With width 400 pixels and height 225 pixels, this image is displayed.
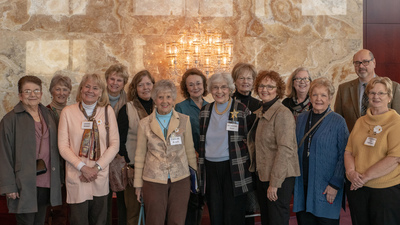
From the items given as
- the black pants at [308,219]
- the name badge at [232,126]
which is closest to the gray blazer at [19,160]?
the name badge at [232,126]

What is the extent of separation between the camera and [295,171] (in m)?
2.97

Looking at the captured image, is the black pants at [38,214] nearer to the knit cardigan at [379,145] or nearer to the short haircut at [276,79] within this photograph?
the short haircut at [276,79]

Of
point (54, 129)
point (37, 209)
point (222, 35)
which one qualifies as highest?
point (222, 35)

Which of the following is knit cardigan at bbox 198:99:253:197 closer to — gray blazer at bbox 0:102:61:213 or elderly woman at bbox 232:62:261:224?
elderly woman at bbox 232:62:261:224

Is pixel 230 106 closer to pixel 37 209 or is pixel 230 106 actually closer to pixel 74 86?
pixel 37 209

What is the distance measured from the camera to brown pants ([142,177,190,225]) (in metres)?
3.09

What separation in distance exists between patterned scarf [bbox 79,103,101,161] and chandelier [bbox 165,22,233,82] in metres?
3.83

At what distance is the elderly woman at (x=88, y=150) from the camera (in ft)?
10.2

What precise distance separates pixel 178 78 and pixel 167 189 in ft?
13.3

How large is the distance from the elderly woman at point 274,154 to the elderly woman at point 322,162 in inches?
5.5

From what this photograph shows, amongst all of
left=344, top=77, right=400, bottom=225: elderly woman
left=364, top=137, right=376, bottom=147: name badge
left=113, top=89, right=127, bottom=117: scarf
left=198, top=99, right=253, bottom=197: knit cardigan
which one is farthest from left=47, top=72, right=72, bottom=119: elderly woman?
left=364, top=137, right=376, bottom=147: name badge

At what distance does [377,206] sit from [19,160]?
2922 millimetres

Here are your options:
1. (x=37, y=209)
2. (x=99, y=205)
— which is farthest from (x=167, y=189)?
(x=37, y=209)

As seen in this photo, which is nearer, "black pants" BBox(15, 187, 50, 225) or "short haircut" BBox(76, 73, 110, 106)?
"black pants" BBox(15, 187, 50, 225)
